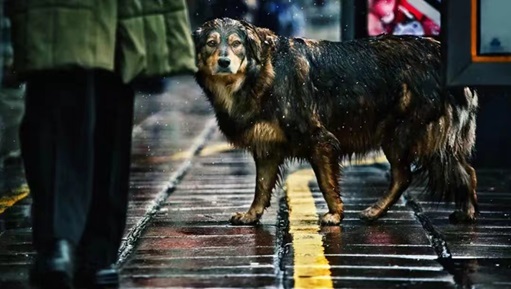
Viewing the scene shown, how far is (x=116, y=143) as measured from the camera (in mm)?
5426

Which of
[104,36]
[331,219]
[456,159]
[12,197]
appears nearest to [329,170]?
[331,219]

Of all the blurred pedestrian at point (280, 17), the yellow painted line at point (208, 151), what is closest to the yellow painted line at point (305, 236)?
the yellow painted line at point (208, 151)

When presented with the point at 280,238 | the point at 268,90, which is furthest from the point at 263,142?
the point at 280,238

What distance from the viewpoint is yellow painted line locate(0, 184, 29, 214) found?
876 centimetres

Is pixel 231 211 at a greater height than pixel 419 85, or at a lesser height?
lesser

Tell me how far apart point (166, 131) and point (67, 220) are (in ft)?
31.9

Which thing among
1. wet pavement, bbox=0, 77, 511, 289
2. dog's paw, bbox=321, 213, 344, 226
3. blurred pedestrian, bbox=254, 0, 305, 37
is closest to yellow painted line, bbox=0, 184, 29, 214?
wet pavement, bbox=0, 77, 511, 289

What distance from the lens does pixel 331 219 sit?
7.73 meters

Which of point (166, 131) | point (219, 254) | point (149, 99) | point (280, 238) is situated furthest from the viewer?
point (149, 99)

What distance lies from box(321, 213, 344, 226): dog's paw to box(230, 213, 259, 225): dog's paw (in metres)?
0.39

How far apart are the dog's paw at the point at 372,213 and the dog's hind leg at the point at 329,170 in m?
0.15

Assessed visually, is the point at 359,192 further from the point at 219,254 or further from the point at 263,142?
the point at 219,254

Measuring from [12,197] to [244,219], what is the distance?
2.09m

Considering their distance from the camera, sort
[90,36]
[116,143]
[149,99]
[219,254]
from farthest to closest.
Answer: [149,99] → [219,254] → [116,143] → [90,36]
